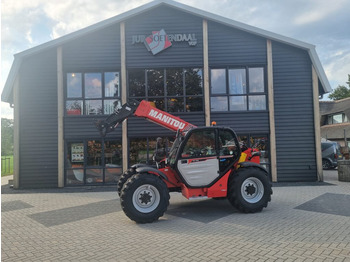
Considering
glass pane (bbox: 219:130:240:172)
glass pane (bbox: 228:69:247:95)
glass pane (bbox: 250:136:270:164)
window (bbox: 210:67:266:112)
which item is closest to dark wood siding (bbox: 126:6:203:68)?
window (bbox: 210:67:266:112)

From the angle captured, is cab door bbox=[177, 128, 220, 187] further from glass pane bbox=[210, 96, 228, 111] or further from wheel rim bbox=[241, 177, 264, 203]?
glass pane bbox=[210, 96, 228, 111]

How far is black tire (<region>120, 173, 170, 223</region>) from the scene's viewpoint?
20.2ft

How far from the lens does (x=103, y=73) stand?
12203 millimetres

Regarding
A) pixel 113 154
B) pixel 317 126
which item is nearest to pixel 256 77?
pixel 317 126

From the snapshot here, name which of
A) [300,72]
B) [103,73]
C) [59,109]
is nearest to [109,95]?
[103,73]

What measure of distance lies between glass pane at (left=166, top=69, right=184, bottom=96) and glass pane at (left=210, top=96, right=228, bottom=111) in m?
1.44

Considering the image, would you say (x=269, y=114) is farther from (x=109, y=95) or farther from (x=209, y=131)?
(x=109, y=95)

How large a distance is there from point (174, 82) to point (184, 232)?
793cm

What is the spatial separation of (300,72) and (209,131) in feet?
24.2

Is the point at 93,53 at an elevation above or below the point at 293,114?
above

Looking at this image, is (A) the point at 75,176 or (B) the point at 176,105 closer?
(A) the point at 75,176

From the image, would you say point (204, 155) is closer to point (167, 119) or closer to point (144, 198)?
point (167, 119)

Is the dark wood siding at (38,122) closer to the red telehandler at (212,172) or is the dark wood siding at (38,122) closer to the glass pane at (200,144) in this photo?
the red telehandler at (212,172)

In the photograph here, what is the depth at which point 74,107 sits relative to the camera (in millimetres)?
12133
